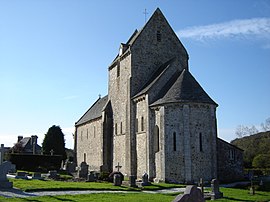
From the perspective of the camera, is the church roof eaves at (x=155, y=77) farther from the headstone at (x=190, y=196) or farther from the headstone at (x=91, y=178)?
the headstone at (x=190, y=196)

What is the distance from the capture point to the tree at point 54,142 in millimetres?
51281

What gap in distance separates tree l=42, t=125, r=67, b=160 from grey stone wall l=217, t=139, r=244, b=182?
29.8m

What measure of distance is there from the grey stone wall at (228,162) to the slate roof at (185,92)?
4643mm

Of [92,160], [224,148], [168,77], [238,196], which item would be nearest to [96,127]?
[92,160]

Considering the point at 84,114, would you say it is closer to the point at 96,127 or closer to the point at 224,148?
the point at 96,127

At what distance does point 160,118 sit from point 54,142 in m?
30.5

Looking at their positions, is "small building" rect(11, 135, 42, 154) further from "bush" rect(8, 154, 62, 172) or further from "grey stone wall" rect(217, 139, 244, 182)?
"grey stone wall" rect(217, 139, 244, 182)

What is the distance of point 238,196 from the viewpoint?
17797mm

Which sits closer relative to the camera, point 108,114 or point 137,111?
point 137,111

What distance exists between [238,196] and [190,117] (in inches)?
340

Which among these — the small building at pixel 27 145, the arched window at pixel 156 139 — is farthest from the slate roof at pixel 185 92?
the small building at pixel 27 145

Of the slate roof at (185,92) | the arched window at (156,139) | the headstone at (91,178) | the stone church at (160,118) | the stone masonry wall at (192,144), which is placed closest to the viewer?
the stone masonry wall at (192,144)

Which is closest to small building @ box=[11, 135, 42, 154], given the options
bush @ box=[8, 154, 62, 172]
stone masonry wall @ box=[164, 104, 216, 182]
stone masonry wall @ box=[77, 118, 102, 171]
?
stone masonry wall @ box=[77, 118, 102, 171]

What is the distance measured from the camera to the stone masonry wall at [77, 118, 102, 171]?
128 feet
